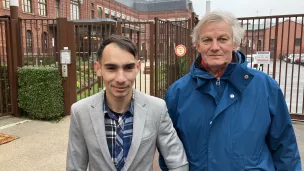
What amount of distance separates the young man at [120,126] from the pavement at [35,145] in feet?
7.54

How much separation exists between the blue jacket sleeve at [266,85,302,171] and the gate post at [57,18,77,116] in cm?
554

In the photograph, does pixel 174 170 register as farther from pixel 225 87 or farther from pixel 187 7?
pixel 187 7

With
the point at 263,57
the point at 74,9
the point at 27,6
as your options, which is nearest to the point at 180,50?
the point at 263,57

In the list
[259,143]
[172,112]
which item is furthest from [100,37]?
[259,143]

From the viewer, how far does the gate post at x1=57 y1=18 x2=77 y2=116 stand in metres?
6.36

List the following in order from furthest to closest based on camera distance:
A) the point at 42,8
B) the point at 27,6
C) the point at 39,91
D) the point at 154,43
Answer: the point at 42,8 < the point at 27,6 < the point at 154,43 < the point at 39,91

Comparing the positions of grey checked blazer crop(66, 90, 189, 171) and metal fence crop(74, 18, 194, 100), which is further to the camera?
metal fence crop(74, 18, 194, 100)

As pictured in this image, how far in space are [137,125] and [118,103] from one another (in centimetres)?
18

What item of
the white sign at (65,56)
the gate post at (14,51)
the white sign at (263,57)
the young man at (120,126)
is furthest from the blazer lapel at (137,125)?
the gate post at (14,51)

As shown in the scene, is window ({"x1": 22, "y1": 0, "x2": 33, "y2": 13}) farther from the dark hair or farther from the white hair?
the white hair

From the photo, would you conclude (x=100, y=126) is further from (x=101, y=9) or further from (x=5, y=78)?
(x=101, y=9)

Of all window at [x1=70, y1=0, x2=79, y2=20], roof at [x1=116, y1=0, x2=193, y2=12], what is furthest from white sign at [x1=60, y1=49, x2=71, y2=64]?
A: roof at [x1=116, y1=0, x2=193, y2=12]

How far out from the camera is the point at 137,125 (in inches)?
64.8

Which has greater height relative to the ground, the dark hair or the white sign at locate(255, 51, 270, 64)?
the dark hair
